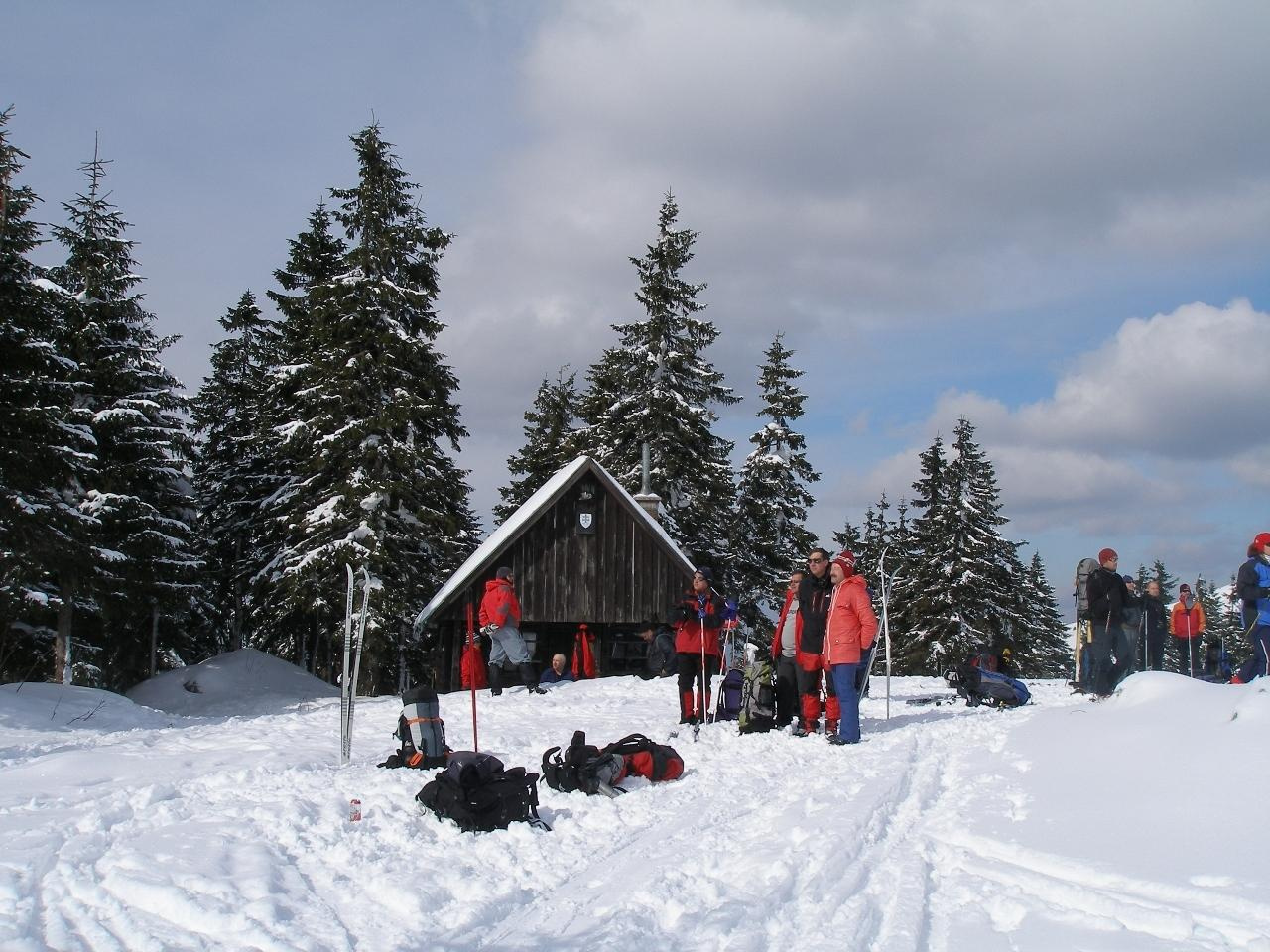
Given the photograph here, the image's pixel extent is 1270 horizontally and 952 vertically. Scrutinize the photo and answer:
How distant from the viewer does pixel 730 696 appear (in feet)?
38.1

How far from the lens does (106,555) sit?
19.2m

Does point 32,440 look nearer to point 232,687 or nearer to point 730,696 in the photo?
point 232,687

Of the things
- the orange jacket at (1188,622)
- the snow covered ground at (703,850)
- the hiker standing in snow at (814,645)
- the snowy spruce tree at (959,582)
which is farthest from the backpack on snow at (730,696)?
the snowy spruce tree at (959,582)

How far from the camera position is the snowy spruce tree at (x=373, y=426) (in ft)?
68.5

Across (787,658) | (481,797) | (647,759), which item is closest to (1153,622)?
(787,658)

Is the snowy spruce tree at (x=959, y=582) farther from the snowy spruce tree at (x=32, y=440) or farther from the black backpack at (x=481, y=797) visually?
the black backpack at (x=481, y=797)

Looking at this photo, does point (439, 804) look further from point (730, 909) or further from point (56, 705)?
point (56, 705)

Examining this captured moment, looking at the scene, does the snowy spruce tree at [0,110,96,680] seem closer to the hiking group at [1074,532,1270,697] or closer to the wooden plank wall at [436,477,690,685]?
the wooden plank wall at [436,477,690,685]

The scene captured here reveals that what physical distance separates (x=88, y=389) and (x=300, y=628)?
941 cm

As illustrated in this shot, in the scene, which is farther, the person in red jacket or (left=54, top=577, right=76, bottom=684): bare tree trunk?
(left=54, top=577, right=76, bottom=684): bare tree trunk

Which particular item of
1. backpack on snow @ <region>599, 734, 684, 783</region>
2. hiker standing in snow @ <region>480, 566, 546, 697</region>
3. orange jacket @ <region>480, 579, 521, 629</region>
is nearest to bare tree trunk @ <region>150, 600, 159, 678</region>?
hiker standing in snow @ <region>480, 566, 546, 697</region>

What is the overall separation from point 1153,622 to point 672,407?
15512 millimetres

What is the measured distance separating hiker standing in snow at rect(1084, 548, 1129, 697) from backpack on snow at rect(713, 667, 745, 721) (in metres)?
4.89

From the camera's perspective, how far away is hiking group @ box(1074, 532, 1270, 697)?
11117mm
